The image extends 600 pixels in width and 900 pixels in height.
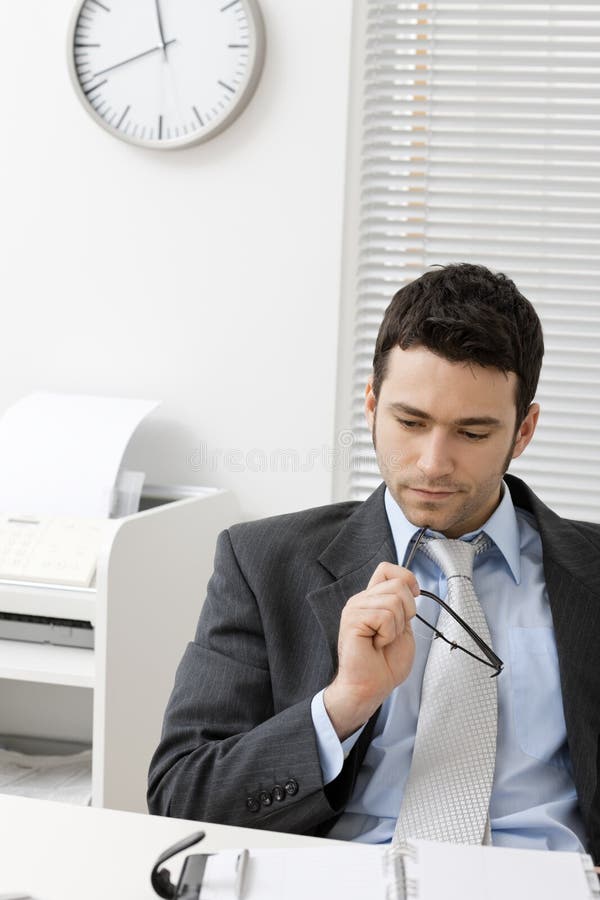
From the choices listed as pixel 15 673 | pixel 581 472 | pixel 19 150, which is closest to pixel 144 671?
pixel 15 673

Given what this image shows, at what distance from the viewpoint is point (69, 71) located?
2283 millimetres

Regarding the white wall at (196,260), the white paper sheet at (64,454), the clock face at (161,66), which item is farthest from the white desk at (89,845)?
the clock face at (161,66)

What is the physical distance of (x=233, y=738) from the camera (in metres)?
1.19

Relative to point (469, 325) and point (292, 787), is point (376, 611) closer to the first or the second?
point (292, 787)

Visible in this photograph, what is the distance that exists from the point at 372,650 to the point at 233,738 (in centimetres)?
20

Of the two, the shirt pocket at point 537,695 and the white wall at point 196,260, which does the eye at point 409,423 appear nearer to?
the shirt pocket at point 537,695

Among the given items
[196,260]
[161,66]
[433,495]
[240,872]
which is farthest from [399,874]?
[161,66]

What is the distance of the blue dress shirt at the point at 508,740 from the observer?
1.17 m

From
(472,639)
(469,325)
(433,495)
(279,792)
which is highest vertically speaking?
(469,325)

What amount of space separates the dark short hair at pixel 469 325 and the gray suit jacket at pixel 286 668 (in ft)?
0.64

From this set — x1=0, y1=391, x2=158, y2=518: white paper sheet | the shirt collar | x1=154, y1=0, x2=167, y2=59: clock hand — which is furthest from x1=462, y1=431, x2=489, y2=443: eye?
x1=154, y1=0, x2=167, y2=59: clock hand

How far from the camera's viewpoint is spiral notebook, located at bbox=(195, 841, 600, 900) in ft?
2.72

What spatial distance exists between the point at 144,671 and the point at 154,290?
→ 0.85 meters

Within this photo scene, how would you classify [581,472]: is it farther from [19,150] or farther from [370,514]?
[19,150]
